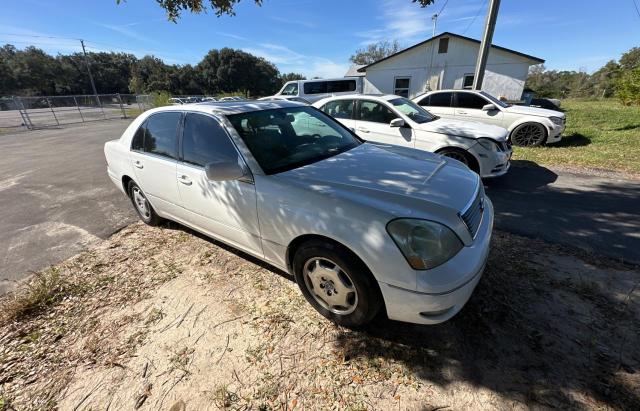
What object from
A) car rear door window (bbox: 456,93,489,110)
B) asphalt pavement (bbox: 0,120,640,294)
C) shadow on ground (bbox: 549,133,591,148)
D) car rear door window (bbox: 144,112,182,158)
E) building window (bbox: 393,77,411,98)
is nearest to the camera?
car rear door window (bbox: 144,112,182,158)

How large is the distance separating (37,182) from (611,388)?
9378mm

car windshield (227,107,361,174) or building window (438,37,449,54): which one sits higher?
building window (438,37,449,54)

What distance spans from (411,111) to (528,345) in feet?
15.8

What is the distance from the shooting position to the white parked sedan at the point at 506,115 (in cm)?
741

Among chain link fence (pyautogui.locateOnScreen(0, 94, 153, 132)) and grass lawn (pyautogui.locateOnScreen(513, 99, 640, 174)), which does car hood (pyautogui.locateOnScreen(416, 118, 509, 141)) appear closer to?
grass lawn (pyautogui.locateOnScreen(513, 99, 640, 174))

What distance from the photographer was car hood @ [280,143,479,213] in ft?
6.81

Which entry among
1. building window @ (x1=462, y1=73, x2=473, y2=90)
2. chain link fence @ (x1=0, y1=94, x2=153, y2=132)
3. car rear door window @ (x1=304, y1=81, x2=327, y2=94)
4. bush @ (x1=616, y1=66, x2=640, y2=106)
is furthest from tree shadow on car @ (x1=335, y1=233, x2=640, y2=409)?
chain link fence @ (x1=0, y1=94, x2=153, y2=132)

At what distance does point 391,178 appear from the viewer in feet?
7.74

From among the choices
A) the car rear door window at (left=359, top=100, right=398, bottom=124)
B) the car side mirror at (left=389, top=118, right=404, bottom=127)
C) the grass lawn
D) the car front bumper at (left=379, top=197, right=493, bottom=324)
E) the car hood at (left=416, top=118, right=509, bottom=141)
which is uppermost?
the car rear door window at (left=359, top=100, right=398, bottom=124)

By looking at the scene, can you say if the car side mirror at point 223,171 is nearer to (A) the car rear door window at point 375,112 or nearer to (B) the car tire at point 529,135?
(A) the car rear door window at point 375,112

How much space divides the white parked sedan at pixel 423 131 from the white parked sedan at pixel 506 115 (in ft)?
8.18

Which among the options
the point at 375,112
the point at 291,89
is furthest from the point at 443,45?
the point at 375,112

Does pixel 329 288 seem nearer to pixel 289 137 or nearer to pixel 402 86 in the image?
pixel 289 137

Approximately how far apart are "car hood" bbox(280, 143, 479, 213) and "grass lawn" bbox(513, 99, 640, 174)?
5425mm
